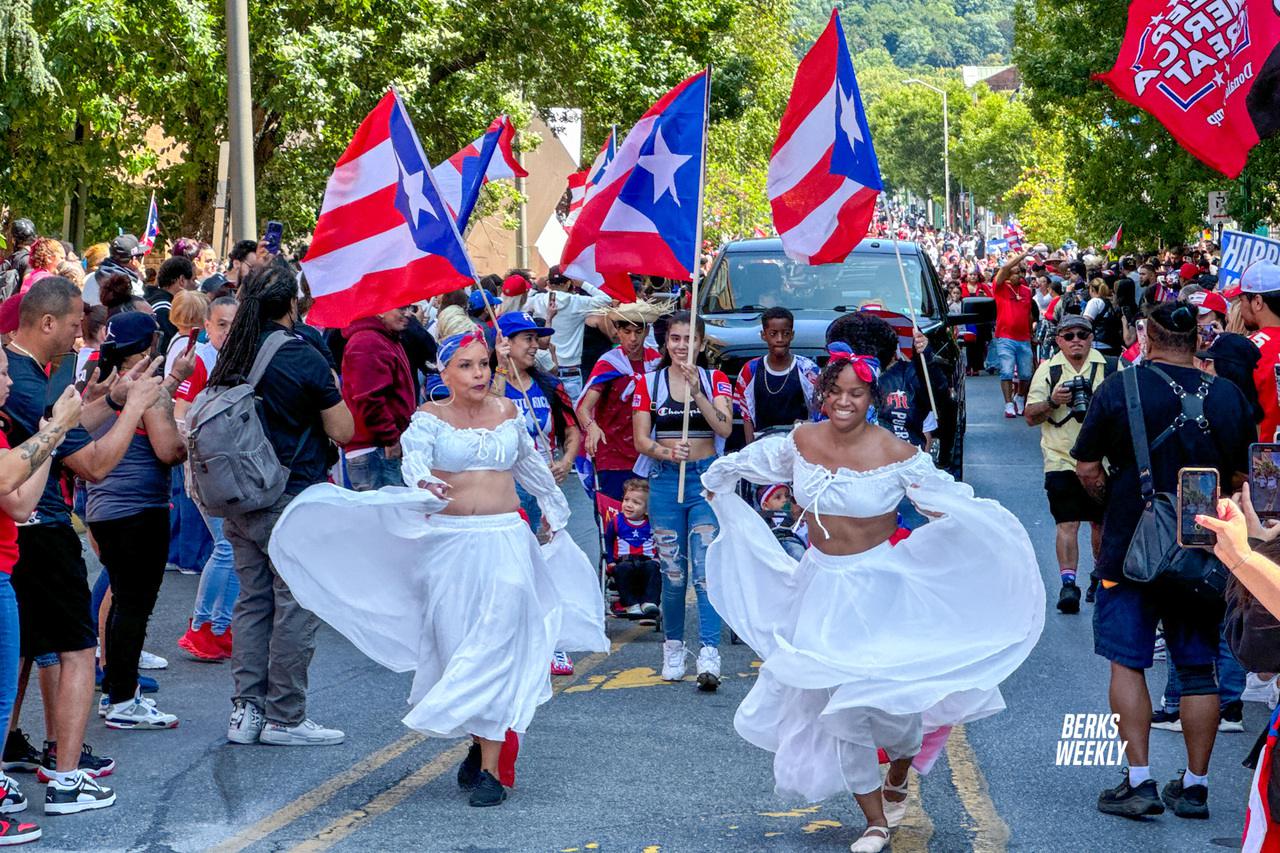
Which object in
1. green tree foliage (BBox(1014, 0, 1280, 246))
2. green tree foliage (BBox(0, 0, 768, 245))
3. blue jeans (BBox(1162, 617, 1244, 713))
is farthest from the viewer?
green tree foliage (BBox(1014, 0, 1280, 246))

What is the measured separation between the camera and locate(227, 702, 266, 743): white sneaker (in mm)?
7594

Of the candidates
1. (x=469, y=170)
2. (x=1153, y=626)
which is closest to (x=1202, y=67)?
(x=1153, y=626)

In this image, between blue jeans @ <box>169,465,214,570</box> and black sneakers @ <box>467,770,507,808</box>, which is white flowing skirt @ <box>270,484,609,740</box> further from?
Result: blue jeans @ <box>169,465,214,570</box>

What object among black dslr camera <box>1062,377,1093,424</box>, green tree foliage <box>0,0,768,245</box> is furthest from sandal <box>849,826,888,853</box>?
green tree foliage <box>0,0,768,245</box>

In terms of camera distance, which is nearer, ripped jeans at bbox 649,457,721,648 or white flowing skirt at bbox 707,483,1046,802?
white flowing skirt at bbox 707,483,1046,802

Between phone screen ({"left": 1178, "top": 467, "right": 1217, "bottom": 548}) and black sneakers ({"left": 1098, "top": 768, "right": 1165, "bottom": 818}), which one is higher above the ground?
phone screen ({"left": 1178, "top": 467, "right": 1217, "bottom": 548})

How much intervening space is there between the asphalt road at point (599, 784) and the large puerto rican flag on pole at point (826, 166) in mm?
2754

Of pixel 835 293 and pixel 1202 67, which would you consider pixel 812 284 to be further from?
pixel 1202 67

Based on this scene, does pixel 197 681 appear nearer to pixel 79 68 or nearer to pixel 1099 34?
pixel 79 68

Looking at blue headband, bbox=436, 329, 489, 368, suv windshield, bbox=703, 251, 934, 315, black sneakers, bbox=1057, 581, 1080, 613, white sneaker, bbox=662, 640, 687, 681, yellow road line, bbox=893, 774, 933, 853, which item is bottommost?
black sneakers, bbox=1057, 581, 1080, 613

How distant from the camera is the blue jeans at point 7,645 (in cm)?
605

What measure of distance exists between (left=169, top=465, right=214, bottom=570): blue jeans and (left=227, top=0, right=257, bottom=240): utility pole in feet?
10.6

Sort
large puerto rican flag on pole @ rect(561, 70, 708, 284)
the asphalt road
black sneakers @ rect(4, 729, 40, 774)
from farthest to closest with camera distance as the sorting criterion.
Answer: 1. large puerto rican flag on pole @ rect(561, 70, 708, 284)
2. black sneakers @ rect(4, 729, 40, 774)
3. the asphalt road

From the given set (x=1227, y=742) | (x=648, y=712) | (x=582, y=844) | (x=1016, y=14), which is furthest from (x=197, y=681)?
(x=1016, y=14)
